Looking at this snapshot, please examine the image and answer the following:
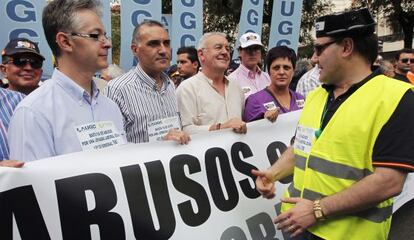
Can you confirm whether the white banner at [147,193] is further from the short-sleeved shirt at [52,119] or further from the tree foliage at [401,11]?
the tree foliage at [401,11]

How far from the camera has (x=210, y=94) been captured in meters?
3.77

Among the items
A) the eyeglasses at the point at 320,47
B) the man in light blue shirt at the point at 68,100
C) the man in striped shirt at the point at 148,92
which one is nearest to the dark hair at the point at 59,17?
the man in light blue shirt at the point at 68,100

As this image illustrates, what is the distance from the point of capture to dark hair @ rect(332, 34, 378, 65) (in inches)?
84.2

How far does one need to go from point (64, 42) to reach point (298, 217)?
1.44 metres

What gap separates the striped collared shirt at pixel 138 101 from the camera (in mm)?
3230

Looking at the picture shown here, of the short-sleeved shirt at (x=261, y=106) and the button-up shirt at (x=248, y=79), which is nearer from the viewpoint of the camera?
the short-sleeved shirt at (x=261, y=106)

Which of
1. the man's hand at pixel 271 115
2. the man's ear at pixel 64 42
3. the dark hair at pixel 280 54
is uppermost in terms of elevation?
the man's ear at pixel 64 42

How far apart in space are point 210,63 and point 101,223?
6.62ft

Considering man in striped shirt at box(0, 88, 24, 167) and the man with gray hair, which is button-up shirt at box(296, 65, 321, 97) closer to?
the man with gray hair

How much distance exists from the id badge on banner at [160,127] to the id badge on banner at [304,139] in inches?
40.1

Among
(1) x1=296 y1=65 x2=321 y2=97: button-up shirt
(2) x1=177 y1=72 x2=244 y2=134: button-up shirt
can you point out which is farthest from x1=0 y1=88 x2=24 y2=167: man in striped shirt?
(1) x1=296 y1=65 x2=321 y2=97: button-up shirt

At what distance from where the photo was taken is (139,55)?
345 centimetres

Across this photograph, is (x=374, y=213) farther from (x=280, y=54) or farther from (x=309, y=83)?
(x=309, y=83)

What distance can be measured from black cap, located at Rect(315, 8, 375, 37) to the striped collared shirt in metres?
1.50
